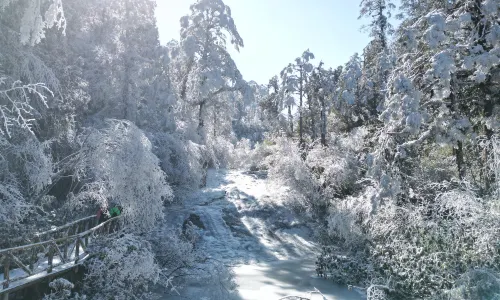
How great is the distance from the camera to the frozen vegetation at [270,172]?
12.5m

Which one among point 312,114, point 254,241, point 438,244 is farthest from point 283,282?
point 312,114

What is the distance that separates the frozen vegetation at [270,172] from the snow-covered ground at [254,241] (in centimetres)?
11

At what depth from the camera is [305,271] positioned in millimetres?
17875

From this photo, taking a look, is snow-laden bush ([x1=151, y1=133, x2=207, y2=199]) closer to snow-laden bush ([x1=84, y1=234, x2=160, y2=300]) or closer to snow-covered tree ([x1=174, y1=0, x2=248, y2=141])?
snow-covered tree ([x1=174, y1=0, x2=248, y2=141])

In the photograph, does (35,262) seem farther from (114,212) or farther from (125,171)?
(125,171)

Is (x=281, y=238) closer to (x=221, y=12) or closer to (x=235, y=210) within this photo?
(x=235, y=210)

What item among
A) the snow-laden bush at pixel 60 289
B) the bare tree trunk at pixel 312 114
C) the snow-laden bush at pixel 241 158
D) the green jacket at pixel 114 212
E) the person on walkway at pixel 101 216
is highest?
the bare tree trunk at pixel 312 114

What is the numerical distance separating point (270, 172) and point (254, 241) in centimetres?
556

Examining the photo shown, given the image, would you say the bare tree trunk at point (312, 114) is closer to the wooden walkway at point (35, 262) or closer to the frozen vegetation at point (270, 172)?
the frozen vegetation at point (270, 172)

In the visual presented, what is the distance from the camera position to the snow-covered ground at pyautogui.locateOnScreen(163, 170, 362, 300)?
15.3 m

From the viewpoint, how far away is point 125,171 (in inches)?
557

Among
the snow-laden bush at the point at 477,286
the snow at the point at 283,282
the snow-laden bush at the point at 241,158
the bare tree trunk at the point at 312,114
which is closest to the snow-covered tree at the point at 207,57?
the bare tree trunk at the point at 312,114

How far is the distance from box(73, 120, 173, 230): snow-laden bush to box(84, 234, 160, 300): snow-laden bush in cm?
154

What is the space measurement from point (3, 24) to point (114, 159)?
5.87 meters
